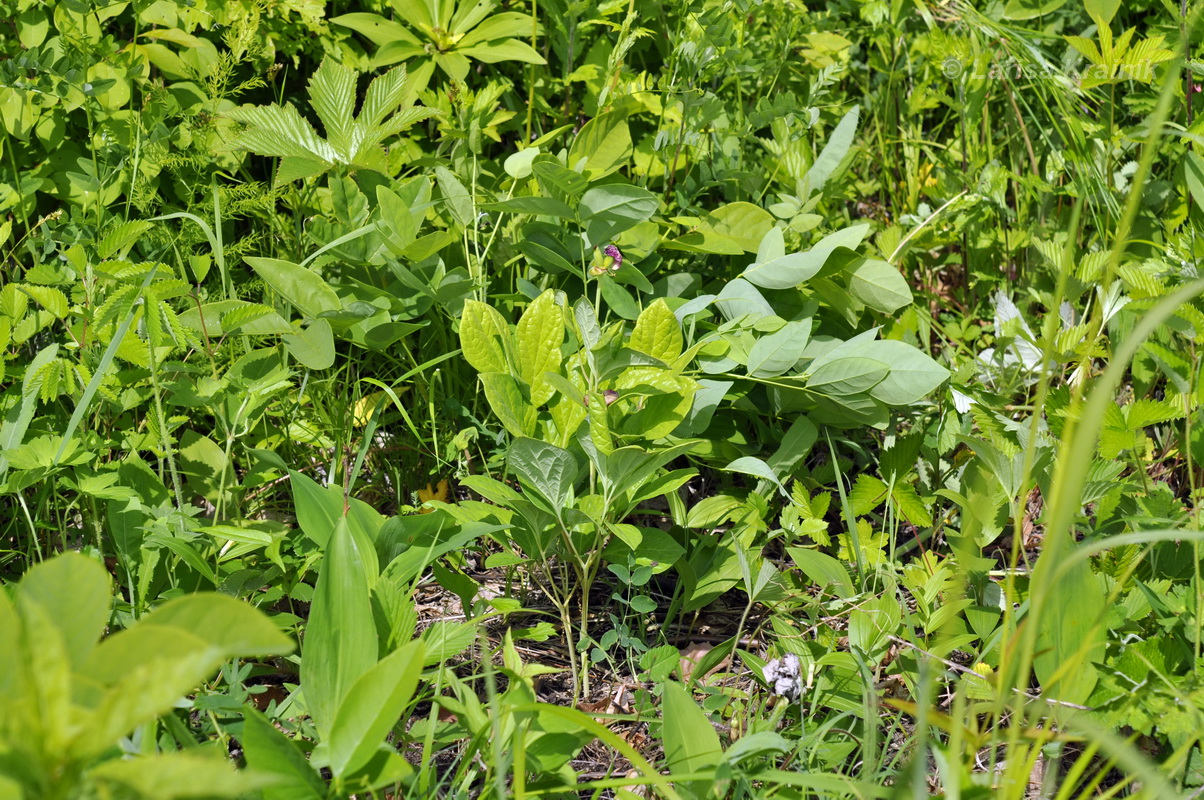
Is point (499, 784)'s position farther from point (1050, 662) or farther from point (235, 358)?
point (235, 358)

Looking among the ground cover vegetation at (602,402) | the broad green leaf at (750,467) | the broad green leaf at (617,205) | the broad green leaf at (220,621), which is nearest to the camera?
the broad green leaf at (220,621)

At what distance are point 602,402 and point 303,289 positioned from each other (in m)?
0.63

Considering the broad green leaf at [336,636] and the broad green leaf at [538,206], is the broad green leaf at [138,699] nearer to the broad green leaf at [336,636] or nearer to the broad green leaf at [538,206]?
the broad green leaf at [336,636]

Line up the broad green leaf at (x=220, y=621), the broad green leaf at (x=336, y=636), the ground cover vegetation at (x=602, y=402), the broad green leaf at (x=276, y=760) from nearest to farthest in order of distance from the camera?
1. the broad green leaf at (x=220, y=621)
2. the broad green leaf at (x=276, y=760)
3. the broad green leaf at (x=336, y=636)
4. the ground cover vegetation at (x=602, y=402)

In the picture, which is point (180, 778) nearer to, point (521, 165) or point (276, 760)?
point (276, 760)

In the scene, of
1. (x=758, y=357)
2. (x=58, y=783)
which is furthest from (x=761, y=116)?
(x=58, y=783)

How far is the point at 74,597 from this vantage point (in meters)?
0.78

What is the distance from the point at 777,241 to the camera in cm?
184

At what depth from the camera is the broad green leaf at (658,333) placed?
5.18 feet

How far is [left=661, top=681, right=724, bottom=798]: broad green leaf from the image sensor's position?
1.17 meters

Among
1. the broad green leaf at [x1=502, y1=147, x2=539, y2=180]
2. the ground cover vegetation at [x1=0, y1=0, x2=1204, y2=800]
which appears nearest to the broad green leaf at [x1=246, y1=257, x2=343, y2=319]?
the ground cover vegetation at [x1=0, y1=0, x2=1204, y2=800]

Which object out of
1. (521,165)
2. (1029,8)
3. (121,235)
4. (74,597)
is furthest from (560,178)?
(1029,8)

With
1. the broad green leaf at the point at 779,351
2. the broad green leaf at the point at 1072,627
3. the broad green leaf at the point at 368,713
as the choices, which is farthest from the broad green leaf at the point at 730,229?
the broad green leaf at the point at 368,713

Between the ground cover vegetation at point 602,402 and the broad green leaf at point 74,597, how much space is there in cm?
18
